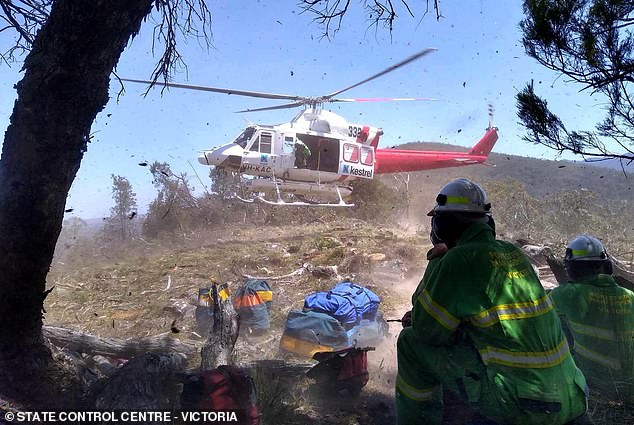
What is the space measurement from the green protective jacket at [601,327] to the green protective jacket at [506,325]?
1315mm

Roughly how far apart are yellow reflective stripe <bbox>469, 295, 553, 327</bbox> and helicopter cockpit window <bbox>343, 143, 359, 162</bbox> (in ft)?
33.0

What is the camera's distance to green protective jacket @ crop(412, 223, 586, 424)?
1.92m

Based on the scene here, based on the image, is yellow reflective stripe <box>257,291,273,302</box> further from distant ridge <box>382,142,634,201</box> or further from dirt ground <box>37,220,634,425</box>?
distant ridge <box>382,142,634,201</box>

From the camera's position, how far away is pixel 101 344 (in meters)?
4.12

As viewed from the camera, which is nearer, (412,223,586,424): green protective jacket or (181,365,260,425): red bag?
(412,223,586,424): green protective jacket

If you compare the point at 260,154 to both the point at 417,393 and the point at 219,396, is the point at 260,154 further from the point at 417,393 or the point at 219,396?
the point at 417,393

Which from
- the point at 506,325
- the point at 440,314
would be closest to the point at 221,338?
the point at 440,314

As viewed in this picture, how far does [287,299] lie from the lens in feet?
22.3

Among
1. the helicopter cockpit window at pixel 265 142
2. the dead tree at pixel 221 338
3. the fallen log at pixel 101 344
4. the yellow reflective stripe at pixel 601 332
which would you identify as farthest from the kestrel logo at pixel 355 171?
the yellow reflective stripe at pixel 601 332

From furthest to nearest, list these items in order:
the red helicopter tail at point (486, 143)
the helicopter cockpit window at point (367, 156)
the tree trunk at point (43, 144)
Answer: the red helicopter tail at point (486, 143) → the helicopter cockpit window at point (367, 156) → the tree trunk at point (43, 144)

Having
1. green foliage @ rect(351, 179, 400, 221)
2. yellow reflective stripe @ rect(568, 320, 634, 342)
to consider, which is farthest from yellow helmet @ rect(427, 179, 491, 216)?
green foliage @ rect(351, 179, 400, 221)

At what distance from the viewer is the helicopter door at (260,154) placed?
36.6 ft

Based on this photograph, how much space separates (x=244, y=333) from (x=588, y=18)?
193 inches

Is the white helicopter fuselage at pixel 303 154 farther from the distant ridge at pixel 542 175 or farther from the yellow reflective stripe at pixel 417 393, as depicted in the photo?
the distant ridge at pixel 542 175
